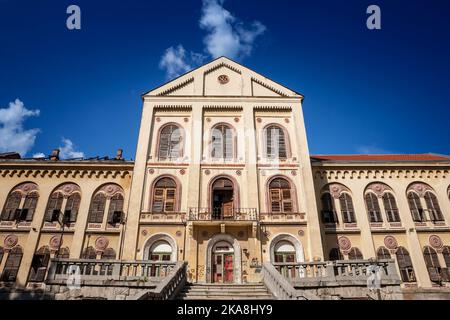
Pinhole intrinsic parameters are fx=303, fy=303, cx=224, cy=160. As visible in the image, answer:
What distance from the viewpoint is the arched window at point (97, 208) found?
70.2 ft

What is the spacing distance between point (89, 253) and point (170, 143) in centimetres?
946

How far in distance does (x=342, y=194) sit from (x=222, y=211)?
371 inches

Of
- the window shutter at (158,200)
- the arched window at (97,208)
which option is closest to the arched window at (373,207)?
the window shutter at (158,200)

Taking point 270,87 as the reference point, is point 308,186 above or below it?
below

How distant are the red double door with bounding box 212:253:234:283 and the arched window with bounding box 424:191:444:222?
1525 cm

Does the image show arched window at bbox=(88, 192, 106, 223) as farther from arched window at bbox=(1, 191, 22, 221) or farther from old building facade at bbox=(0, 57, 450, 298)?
arched window at bbox=(1, 191, 22, 221)

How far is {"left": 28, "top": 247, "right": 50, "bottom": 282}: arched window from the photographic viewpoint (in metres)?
19.5

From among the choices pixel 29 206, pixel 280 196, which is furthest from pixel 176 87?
pixel 29 206

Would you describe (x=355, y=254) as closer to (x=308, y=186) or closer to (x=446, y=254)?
(x=308, y=186)

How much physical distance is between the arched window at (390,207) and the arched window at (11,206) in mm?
26866

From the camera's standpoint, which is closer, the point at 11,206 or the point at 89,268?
the point at 89,268

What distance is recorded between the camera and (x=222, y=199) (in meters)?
21.3

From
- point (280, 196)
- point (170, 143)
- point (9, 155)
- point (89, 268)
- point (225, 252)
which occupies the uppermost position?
point (9, 155)

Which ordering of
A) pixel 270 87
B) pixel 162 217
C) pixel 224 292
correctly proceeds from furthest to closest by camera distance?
pixel 270 87, pixel 162 217, pixel 224 292
